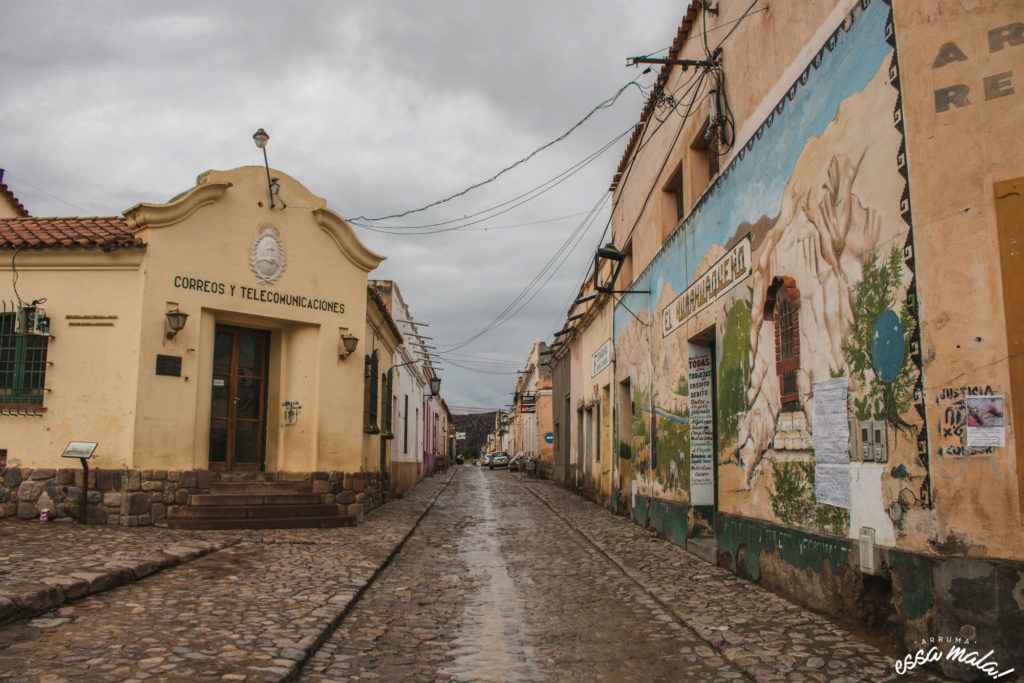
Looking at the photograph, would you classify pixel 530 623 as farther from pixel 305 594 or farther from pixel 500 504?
pixel 500 504

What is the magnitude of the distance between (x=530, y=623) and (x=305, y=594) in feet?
6.65

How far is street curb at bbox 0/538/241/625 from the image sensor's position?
4880 millimetres

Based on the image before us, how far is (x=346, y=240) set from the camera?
41.7 ft

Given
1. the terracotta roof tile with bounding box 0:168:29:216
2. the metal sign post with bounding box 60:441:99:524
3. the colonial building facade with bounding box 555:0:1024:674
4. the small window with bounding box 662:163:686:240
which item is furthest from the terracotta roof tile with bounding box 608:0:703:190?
the terracotta roof tile with bounding box 0:168:29:216

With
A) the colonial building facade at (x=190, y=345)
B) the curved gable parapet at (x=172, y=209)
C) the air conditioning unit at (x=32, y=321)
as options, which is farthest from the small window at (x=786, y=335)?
the air conditioning unit at (x=32, y=321)

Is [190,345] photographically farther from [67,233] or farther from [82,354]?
[67,233]

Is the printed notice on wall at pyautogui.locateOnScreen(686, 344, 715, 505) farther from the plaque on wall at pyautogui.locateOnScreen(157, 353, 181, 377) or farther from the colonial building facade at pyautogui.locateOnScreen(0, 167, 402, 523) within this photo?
the plaque on wall at pyautogui.locateOnScreen(157, 353, 181, 377)

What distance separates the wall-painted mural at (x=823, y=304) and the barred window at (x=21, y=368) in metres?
9.14

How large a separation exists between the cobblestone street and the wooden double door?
2.86m

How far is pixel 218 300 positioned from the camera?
11.3 m

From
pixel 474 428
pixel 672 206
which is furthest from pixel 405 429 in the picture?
pixel 474 428

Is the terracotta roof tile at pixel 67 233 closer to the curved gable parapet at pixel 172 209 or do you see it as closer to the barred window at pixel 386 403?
the curved gable parapet at pixel 172 209

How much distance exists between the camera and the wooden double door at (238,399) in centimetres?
1186

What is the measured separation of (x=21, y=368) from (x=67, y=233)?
2.09 metres
